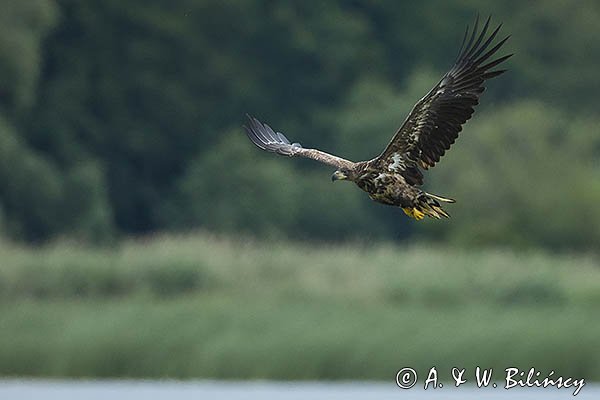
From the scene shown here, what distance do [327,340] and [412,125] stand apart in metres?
7.85

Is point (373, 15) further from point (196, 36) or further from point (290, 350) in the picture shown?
point (290, 350)

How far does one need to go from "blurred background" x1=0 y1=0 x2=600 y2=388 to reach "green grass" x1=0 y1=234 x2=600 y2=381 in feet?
0.11

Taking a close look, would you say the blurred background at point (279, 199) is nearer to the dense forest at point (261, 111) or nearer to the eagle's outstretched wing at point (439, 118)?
the dense forest at point (261, 111)

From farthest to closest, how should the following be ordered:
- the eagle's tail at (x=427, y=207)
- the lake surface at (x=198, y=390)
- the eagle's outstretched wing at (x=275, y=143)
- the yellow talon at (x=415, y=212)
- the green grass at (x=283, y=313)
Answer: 1. the green grass at (x=283, y=313)
2. the lake surface at (x=198, y=390)
3. the eagle's outstretched wing at (x=275, y=143)
4. the yellow talon at (x=415, y=212)
5. the eagle's tail at (x=427, y=207)

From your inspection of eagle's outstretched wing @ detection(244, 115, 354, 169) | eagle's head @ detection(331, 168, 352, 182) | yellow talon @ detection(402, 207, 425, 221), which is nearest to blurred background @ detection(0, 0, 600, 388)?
eagle's outstretched wing @ detection(244, 115, 354, 169)

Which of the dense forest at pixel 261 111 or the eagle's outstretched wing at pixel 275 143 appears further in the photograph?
the dense forest at pixel 261 111

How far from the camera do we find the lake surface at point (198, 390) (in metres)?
18.2

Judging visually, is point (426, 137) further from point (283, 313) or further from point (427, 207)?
point (283, 313)

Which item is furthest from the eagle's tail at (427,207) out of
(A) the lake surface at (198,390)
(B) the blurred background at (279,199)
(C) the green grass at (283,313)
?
(B) the blurred background at (279,199)

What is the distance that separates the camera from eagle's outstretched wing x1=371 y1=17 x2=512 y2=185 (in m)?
11.2

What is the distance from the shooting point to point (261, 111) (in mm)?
39906

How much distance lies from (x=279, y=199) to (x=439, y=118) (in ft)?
87.3

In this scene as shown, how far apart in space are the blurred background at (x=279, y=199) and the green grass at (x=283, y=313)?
33mm

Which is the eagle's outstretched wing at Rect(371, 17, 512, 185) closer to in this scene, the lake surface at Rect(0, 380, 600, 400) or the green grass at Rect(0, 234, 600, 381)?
the lake surface at Rect(0, 380, 600, 400)
